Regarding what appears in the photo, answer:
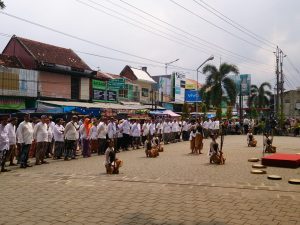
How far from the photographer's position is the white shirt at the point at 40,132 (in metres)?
15.9

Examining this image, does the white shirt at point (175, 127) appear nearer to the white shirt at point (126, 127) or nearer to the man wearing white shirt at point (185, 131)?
the man wearing white shirt at point (185, 131)

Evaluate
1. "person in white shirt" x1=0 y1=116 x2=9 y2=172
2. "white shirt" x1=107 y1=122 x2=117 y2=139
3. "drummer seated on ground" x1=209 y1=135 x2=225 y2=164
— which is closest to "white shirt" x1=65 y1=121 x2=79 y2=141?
"white shirt" x1=107 y1=122 x2=117 y2=139

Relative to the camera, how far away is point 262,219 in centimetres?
705

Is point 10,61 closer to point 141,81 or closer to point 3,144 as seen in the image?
point 3,144

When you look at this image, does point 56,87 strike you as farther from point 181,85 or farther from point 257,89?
point 257,89

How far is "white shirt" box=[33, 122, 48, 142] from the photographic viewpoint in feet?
52.1

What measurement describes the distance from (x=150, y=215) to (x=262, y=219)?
6.75 ft

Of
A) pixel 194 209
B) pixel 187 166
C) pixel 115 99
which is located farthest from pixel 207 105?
pixel 194 209

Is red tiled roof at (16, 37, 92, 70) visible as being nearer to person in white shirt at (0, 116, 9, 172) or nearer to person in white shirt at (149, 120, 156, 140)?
person in white shirt at (149, 120, 156, 140)

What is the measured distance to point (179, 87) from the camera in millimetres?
58812

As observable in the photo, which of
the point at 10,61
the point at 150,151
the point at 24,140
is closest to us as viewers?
the point at 24,140

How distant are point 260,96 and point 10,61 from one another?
145 ft

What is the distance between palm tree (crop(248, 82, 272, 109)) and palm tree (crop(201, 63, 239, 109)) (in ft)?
73.7

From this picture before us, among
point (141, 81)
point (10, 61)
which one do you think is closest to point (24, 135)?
point (10, 61)
